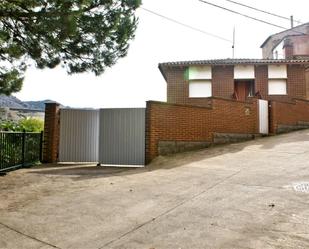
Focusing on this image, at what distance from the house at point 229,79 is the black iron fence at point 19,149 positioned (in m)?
9.50

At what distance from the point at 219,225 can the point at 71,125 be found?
8589 mm

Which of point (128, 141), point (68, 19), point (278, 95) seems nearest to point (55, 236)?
point (68, 19)

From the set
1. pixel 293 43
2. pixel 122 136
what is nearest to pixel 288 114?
pixel 122 136

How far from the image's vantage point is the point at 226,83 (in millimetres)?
19047

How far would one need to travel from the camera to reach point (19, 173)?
9234 mm

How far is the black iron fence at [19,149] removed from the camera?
9.41 metres

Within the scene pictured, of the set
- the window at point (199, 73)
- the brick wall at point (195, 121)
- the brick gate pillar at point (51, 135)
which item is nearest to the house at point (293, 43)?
the window at point (199, 73)

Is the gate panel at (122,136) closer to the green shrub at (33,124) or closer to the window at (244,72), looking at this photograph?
the green shrub at (33,124)

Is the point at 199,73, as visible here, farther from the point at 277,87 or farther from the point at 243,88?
the point at 277,87

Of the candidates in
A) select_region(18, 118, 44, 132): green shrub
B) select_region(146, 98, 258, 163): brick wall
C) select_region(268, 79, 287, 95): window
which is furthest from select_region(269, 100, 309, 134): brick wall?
select_region(18, 118, 44, 132): green shrub

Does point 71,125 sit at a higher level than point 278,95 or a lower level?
lower

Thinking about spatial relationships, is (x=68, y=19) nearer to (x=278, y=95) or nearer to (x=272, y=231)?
(x=272, y=231)

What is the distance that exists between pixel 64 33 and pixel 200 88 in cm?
1333

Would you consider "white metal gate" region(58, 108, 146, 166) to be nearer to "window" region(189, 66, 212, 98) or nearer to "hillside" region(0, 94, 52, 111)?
"window" region(189, 66, 212, 98)
